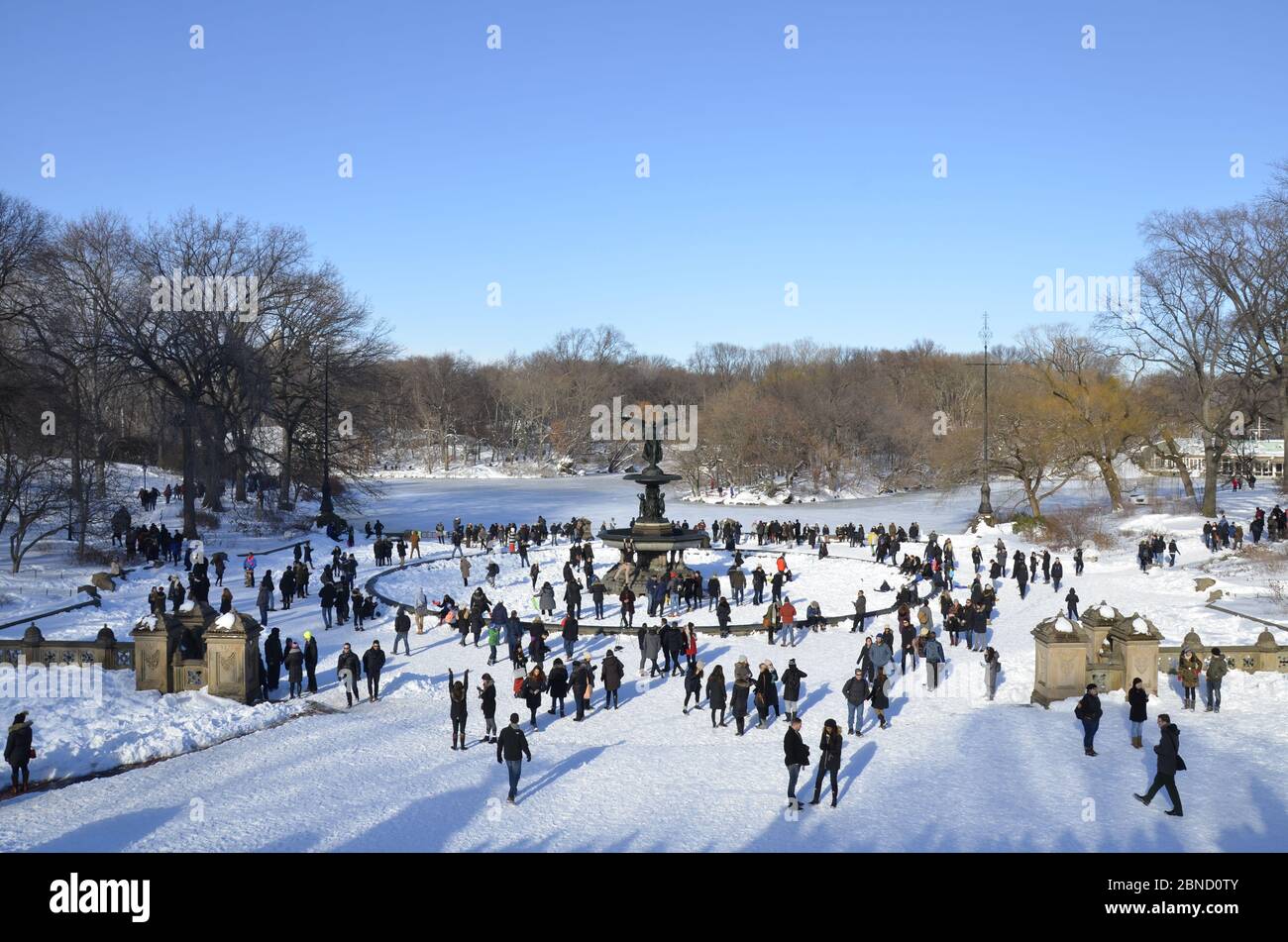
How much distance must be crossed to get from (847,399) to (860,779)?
62.8m

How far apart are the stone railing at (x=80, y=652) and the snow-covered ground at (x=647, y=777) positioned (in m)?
1.57

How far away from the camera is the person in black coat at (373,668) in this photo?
15.2 metres

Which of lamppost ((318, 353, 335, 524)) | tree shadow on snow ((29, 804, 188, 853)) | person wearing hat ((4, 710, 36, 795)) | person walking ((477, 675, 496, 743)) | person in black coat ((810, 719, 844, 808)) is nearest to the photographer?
tree shadow on snow ((29, 804, 188, 853))

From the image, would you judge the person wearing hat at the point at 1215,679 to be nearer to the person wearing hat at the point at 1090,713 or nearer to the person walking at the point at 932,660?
the person wearing hat at the point at 1090,713

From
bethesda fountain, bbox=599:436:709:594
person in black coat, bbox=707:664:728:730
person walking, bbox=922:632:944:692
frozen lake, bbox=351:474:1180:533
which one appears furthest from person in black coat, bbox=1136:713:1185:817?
frozen lake, bbox=351:474:1180:533

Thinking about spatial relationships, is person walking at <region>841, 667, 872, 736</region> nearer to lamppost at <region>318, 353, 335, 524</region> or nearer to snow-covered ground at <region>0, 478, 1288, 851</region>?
snow-covered ground at <region>0, 478, 1288, 851</region>

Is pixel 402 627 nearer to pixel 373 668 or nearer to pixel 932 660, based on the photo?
pixel 373 668

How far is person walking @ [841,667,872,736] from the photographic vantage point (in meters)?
13.2

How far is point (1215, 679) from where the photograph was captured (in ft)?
46.5

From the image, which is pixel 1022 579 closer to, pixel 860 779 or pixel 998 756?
pixel 998 756

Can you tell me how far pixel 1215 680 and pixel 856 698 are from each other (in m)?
5.52

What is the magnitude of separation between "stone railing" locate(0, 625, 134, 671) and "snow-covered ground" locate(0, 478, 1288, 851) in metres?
1.57

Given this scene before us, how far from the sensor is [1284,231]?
121 ft
